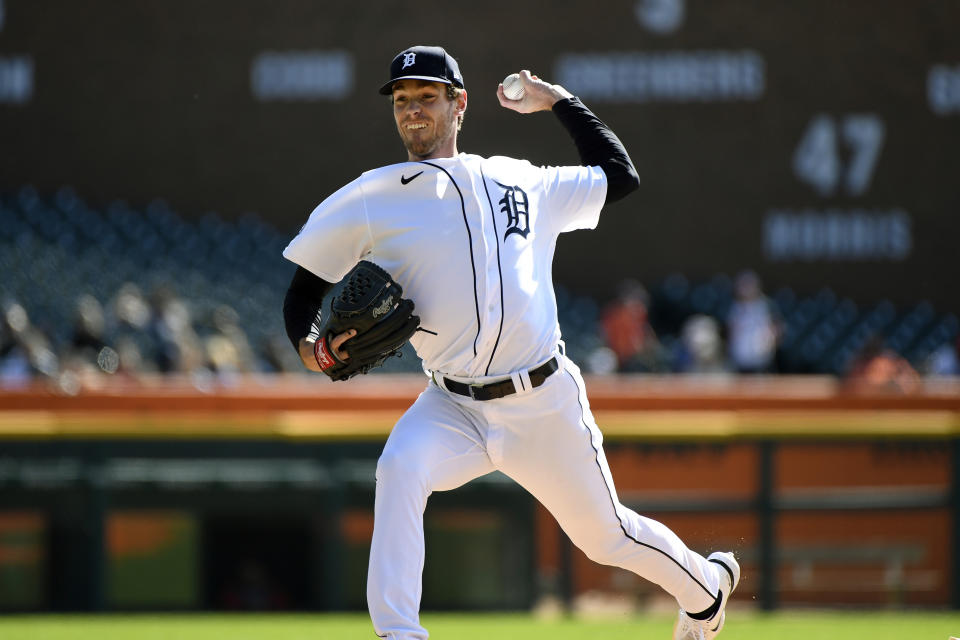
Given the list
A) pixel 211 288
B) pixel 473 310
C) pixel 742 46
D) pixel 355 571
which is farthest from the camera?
pixel 742 46

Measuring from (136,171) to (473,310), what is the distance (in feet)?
34.7

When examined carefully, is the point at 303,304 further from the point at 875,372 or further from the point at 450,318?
the point at 875,372

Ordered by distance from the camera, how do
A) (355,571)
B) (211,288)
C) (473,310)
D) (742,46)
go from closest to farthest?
(473,310), (355,571), (211,288), (742,46)

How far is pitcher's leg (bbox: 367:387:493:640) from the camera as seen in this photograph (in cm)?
349

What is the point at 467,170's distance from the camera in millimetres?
3734

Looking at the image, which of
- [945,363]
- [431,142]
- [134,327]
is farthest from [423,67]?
[945,363]

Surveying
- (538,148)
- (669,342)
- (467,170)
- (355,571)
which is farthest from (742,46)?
(467,170)

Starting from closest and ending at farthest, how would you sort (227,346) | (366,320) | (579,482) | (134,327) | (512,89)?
(366,320) < (579,482) < (512,89) < (227,346) < (134,327)

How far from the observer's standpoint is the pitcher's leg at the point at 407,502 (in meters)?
3.49

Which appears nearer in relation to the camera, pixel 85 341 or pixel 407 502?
pixel 407 502

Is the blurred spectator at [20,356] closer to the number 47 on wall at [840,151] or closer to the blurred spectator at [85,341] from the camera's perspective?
the blurred spectator at [85,341]

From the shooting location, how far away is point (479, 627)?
5883mm

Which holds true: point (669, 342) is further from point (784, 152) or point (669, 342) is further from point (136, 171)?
point (136, 171)

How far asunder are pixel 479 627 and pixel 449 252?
266 centimetres
